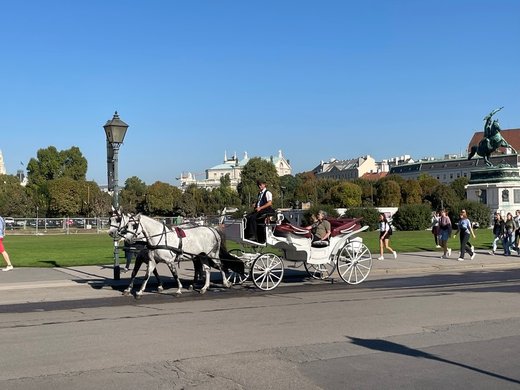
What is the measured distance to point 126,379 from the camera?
6824 millimetres

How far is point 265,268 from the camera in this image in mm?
15266

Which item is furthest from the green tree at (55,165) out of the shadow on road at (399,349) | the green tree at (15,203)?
the shadow on road at (399,349)

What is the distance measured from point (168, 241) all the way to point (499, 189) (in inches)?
1973

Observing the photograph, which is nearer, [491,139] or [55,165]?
[491,139]

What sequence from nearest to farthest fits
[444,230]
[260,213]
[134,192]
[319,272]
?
[260,213] < [319,272] < [444,230] < [134,192]

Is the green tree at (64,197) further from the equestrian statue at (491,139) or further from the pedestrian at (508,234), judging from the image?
the pedestrian at (508,234)

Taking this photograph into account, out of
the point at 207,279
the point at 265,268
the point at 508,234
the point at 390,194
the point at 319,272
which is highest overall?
the point at 390,194

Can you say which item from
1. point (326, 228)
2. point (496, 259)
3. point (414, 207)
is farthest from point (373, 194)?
point (326, 228)

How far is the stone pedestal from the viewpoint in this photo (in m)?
57.8

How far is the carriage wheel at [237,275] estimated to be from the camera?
1622 cm

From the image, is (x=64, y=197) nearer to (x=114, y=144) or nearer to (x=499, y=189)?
(x=499, y=189)

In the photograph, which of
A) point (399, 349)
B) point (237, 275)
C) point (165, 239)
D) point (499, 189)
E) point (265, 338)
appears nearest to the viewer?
point (399, 349)

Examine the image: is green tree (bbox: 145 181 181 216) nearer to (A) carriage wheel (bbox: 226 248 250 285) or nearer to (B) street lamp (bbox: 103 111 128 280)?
(B) street lamp (bbox: 103 111 128 280)

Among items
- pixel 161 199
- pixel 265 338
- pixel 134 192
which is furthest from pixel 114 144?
pixel 134 192
